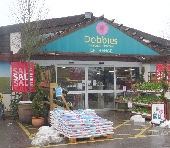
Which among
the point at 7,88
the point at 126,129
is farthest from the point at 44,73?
the point at 126,129

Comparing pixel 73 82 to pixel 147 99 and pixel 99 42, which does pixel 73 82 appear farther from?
pixel 147 99

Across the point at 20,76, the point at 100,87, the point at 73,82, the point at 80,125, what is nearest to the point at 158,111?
the point at 80,125

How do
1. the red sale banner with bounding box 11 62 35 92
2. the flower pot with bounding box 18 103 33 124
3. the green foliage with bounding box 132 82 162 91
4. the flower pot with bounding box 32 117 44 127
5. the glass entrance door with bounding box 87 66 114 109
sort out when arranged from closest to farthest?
the flower pot with bounding box 32 117 44 127
the flower pot with bounding box 18 103 33 124
the green foliage with bounding box 132 82 162 91
the red sale banner with bounding box 11 62 35 92
the glass entrance door with bounding box 87 66 114 109

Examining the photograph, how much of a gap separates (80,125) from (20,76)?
20.5ft

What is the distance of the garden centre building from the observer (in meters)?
16.2

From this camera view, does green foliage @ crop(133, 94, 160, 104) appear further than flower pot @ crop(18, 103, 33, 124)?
Yes

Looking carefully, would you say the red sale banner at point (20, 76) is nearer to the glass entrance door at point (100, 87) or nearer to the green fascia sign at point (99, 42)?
the green fascia sign at point (99, 42)

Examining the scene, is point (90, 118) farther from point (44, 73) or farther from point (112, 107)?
point (112, 107)

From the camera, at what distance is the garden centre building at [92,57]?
16.2m

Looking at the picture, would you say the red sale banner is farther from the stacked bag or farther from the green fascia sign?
the stacked bag

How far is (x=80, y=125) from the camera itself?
9992mm

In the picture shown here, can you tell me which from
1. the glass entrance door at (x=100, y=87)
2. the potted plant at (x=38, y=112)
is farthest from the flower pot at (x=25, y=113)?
the glass entrance door at (x=100, y=87)

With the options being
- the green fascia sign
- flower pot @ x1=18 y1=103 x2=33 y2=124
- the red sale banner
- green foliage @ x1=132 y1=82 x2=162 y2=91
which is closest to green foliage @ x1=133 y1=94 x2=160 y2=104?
green foliage @ x1=132 y1=82 x2=162 y2=91

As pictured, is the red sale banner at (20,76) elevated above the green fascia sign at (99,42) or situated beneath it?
situated beneath
